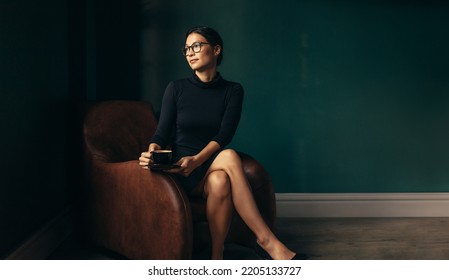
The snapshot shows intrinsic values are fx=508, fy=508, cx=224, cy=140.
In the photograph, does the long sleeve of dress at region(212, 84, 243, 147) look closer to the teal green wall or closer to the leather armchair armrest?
the leather armchair armrest

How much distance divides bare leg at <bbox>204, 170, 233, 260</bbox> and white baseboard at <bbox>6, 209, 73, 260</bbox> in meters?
0.84

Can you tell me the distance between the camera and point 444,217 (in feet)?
11.1

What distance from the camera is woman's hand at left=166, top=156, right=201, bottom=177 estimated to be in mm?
2205

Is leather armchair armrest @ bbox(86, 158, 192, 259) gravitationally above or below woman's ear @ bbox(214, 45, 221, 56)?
below

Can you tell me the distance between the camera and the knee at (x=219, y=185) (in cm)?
220

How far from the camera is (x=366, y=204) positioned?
11.1 ft

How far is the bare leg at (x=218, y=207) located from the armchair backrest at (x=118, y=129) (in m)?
0.61

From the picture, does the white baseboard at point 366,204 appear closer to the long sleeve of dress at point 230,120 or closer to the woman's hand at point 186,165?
the long sleeve of dress at point 230,120

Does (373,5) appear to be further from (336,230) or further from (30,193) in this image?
(30,193)

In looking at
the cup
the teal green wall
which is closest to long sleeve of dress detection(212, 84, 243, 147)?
the cup

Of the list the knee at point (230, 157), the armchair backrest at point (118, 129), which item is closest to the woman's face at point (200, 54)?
the knee at point (230, 157)

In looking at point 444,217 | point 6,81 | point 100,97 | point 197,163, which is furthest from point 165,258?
point 444,217

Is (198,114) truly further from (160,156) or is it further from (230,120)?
(160,156)

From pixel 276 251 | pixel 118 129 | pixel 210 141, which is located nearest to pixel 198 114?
pixel 210 141
